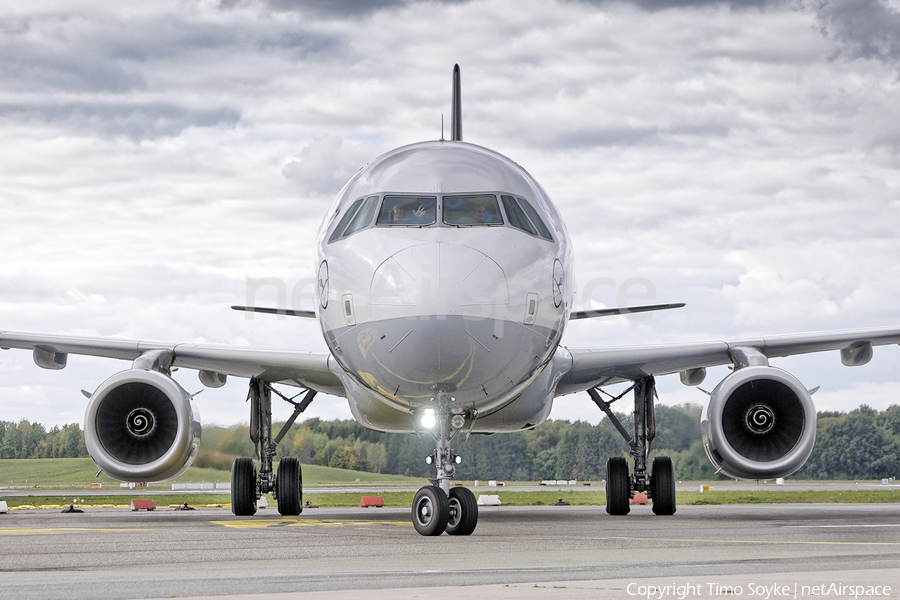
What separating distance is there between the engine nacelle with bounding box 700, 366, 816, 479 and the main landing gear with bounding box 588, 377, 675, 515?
3.16 m

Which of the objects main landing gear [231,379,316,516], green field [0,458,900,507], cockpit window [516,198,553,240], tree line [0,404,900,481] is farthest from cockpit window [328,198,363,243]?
tree line [0,404,900,481]

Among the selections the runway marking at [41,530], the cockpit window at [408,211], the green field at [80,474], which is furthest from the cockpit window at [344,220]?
the green field at [80,474]

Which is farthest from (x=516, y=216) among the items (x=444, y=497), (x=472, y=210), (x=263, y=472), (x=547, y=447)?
(x=547, y=447)

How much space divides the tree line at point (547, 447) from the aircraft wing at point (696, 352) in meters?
6.69

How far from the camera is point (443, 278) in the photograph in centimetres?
912

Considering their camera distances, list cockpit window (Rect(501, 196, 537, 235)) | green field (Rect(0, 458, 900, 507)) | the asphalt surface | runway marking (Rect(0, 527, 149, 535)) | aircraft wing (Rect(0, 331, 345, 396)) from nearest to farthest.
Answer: the asphalt surface → cockpit window (Rect(501, 196, 537, 235)) → runway marking (Rect(0, 527, 149, 535)) → aircraft wing (Rect(0, 331, 345, 396)) → green field (Rect(0, 458, 900, 507))

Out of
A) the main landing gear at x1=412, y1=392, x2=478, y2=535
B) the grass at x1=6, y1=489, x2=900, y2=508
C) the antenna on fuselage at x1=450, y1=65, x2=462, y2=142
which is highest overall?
the antenna on fuselage at x1=450, y1=65, x2=462, y2=142

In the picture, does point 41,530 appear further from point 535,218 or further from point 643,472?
point 643,472

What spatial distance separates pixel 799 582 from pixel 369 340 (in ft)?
16.7

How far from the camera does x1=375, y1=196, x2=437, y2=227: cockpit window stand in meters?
9.94

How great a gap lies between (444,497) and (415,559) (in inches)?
99.7

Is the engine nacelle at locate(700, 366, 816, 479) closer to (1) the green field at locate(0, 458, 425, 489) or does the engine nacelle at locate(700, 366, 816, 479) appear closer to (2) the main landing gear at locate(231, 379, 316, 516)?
(2) the main landing gear at locate(231, 379, 316, 516)

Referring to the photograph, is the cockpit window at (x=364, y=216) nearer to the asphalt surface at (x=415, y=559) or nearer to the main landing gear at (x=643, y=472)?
the asphalt surface at (x=415, y=559)

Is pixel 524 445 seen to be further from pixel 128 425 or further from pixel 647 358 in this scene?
pixel 128 425
